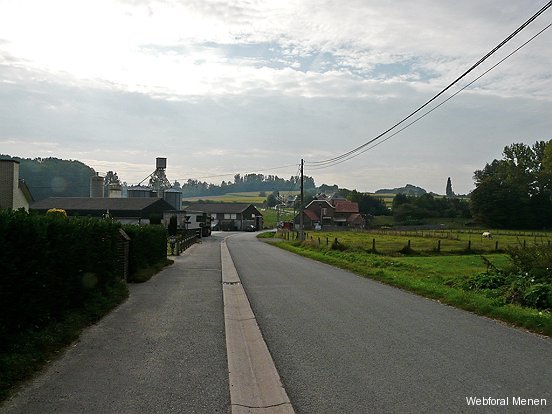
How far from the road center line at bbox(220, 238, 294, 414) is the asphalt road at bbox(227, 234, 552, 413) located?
0.14 metres

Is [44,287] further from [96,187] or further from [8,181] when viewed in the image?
[96,187]

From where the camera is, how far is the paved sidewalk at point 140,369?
499 centimetres

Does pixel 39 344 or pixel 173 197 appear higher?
pixel 173 197

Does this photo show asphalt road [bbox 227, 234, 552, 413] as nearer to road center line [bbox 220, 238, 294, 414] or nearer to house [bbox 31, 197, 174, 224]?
road center line [bbox 220, 238, 294, 414]

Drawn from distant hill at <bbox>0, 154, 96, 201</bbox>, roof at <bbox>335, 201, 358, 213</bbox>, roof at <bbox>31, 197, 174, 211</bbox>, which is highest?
distant hill at <bbox>0, 154, 96, 201</bbox>

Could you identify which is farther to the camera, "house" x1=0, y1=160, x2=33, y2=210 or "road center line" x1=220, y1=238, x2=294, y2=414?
"house" x1=0, y1=160, x2=33, y2=210

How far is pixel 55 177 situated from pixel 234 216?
135ft

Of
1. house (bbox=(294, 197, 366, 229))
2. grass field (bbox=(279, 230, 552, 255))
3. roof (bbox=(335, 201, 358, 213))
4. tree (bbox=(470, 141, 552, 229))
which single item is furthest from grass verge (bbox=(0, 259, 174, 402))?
roof (bbox=(335, 201, 358, 213))

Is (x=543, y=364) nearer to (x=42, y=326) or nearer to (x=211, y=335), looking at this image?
(x=211, y=335)

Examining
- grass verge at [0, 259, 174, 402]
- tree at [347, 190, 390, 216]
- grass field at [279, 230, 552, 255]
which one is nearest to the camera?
grass verge at [0, 259, 174, 402]

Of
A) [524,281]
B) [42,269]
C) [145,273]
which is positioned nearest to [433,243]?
[524,281]

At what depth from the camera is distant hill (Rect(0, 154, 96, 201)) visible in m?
90.5

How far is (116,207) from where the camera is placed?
204 feet

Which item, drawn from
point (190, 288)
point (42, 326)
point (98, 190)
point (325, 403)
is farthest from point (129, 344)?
point (98, 190)
